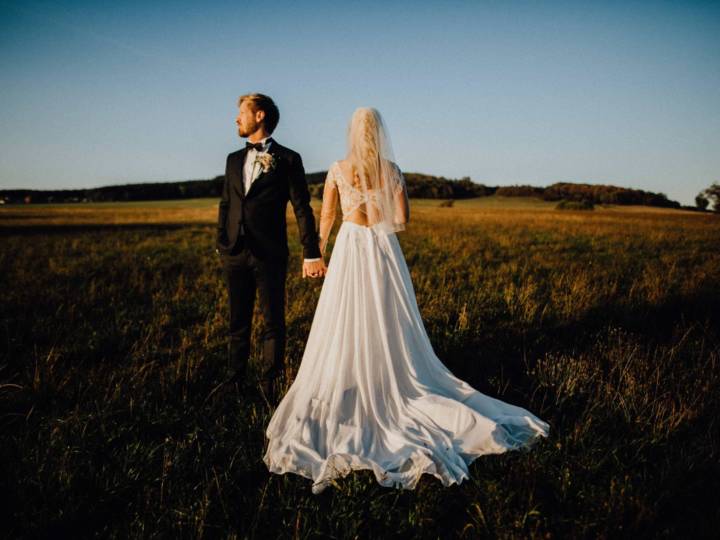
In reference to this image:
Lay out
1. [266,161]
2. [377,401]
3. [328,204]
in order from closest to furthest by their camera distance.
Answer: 1. [377,401]
2. [266,161]
3. [328,204]

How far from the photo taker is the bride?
3305 millimetres

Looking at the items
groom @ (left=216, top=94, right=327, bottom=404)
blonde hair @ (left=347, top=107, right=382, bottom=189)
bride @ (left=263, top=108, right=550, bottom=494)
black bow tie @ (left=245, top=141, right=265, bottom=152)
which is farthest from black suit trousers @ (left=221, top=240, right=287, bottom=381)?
blonde hair @ (left=347, top=107, right=382, bottom=189)

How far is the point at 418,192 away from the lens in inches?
2650

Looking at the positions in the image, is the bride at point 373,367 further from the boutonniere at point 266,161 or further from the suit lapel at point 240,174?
the suit lapel at point 240,174

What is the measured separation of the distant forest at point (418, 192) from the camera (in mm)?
54781

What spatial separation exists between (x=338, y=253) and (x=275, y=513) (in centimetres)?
233

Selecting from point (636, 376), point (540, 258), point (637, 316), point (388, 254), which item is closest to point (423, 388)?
point (388, 254)

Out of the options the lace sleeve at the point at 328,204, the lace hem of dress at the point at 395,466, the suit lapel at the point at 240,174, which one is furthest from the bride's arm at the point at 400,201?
the lace hem of dress at the point at 395,466

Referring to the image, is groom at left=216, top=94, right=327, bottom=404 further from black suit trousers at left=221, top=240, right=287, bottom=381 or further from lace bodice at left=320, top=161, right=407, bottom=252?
lace bodice at left=320, top=161, right=407, bottom=252

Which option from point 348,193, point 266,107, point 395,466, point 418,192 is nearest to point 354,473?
point 395,466

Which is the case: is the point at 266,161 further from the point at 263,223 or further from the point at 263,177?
the point at 263,223

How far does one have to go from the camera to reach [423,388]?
3.84 meters

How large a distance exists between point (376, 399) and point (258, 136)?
2864mm

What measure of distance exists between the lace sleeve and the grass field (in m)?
1.63
